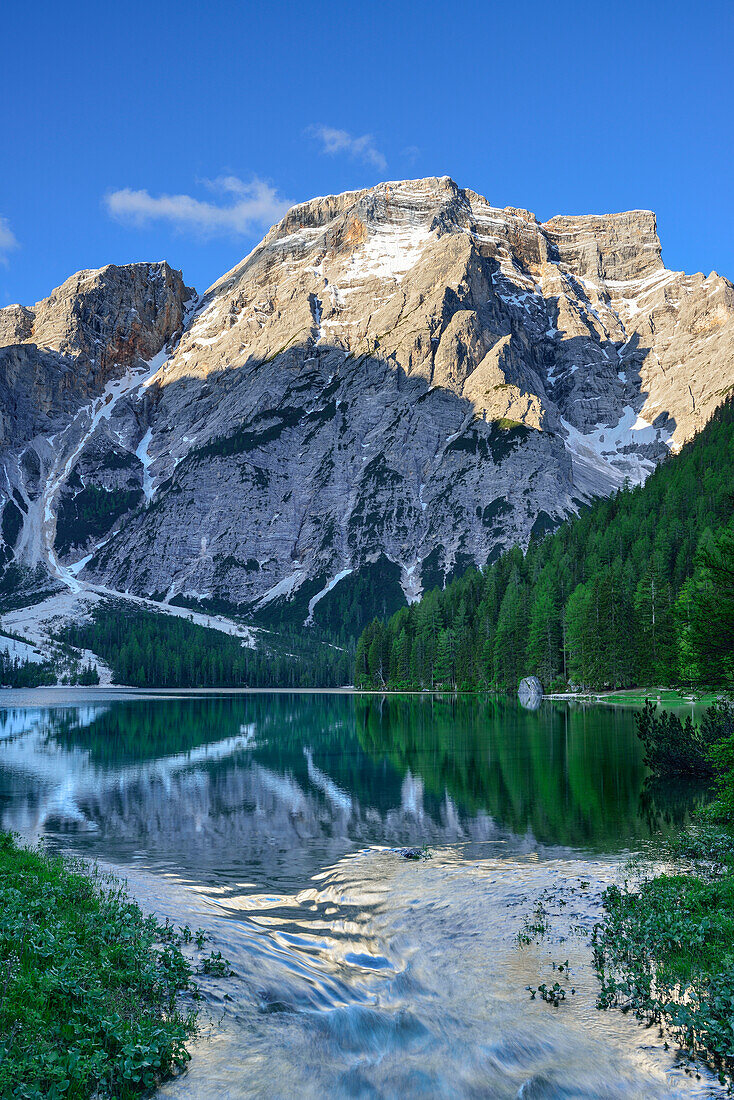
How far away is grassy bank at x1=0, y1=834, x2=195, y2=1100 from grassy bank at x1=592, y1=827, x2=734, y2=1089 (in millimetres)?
7405

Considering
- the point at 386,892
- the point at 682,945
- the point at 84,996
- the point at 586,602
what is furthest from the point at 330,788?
the point at 586,602

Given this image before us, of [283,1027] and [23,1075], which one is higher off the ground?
[23,1075]

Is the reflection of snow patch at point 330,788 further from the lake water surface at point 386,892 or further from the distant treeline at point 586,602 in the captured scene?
the distant treeline at point 586,602

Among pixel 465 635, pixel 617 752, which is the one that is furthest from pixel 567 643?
pixel 617 752

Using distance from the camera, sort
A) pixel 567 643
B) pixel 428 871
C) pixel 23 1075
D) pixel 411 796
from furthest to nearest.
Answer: pixel 567 643
pixel 411 796
pixel 428 871
pixel 23 1075

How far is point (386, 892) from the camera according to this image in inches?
784

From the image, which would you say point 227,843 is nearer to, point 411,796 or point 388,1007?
point 411,796

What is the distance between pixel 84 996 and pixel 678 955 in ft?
34.4

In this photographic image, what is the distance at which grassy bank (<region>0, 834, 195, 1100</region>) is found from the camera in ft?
30.3

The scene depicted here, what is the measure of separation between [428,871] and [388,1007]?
9083 mm

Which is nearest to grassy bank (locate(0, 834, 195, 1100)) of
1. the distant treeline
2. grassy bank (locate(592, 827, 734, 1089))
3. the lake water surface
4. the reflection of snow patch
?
the lake water surface

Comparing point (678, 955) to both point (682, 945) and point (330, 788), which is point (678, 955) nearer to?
point (682, 945)

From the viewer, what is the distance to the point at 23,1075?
29.0 feet

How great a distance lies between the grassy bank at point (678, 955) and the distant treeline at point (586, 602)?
5136cm
